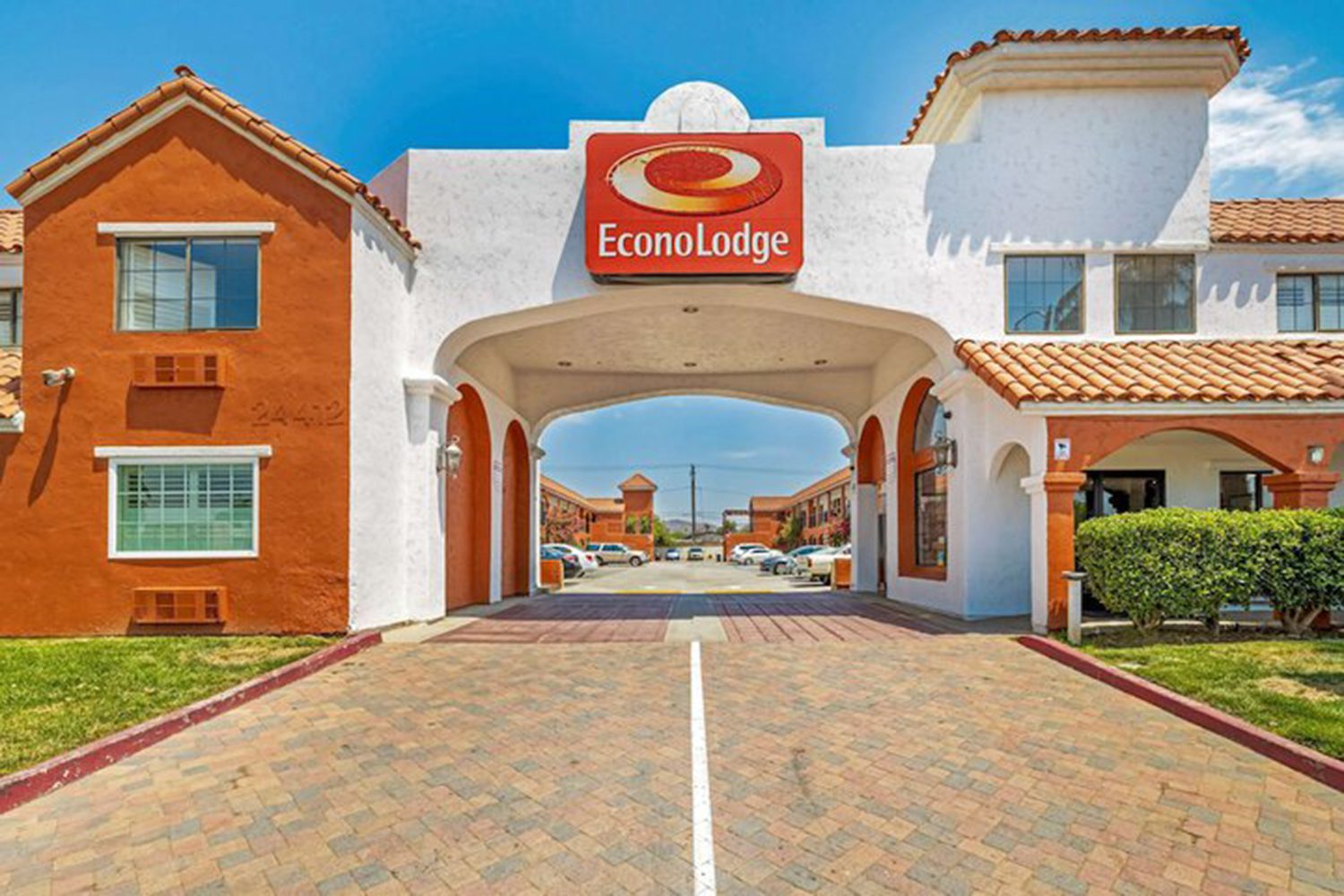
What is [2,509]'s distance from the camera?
1012 cm

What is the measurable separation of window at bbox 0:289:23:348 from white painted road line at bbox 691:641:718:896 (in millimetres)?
14918

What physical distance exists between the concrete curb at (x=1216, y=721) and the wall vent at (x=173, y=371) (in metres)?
11.7

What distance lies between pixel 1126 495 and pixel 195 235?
15.8 m

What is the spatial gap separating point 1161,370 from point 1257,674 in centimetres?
507

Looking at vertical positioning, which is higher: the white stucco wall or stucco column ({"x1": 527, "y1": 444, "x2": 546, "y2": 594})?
the white stucco wall

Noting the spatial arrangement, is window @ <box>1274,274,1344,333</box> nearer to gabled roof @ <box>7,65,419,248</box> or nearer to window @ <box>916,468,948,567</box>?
window @ <box>916,468,948,567</box>

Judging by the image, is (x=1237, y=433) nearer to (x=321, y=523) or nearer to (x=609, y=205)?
(x=609, y=205)

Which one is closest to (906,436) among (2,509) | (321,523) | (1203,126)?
(1203,126)

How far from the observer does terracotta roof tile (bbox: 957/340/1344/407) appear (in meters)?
9.80

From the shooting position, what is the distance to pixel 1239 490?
41.2 feet

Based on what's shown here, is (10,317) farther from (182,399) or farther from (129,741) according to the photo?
(129,741)

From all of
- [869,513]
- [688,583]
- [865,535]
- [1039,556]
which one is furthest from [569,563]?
[1039,556]

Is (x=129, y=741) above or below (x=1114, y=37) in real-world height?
below

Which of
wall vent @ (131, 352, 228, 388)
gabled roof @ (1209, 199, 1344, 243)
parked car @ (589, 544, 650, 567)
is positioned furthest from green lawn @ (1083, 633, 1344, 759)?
parked car @ (589, 544, 650, 567)
